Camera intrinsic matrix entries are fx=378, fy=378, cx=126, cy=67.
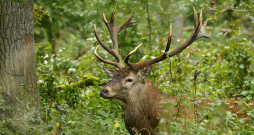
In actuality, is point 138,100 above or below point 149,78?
below

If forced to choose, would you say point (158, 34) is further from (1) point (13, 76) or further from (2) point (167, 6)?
(1) point (13, 76)

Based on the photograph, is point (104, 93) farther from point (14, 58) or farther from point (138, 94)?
point (14, 58)

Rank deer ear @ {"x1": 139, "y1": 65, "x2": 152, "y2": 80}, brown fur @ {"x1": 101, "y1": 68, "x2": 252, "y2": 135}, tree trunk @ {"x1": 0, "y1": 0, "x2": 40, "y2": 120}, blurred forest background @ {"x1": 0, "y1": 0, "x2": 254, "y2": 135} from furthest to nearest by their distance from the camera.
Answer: deer ear @ {"x1": 139, "y1": 65, "x2": 152, "y2": 80}, brown fur @ {"x1": 101, "y1": 68, "x2": 252, "y2": 135}, tree trunk @ {"x1": 0, "y1": 0, "x2": 40, "y2": 120}, blurred forest background @ {"x1": 0, "y1": 0, "x2": 254, "y2": 135}

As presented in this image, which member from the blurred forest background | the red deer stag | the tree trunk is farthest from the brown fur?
the tree trunk

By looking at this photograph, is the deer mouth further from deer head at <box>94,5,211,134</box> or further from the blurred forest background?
the blurred forest background

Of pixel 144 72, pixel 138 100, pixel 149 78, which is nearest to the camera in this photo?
pixel 138 100

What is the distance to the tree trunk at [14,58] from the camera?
211 inches

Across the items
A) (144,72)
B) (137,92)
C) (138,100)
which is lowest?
(138,100)

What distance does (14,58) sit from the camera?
541 centimetres

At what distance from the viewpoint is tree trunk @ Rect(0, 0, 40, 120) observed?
5.35 meters

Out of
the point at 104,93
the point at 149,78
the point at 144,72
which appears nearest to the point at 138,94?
the point at 144,72

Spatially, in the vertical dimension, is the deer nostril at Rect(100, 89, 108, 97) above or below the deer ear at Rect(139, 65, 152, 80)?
below

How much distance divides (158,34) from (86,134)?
5.76 m

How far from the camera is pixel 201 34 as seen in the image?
581cm
